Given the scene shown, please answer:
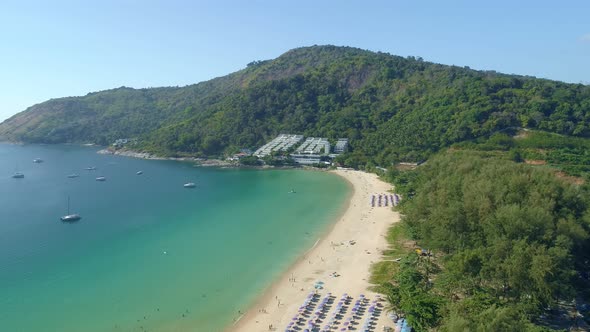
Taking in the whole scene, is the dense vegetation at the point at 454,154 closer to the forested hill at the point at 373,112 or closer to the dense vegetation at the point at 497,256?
the dense vegetation at the point at 497,256

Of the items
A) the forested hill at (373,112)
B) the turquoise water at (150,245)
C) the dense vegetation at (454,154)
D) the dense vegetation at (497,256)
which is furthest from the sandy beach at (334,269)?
the forested hill at (373,112)

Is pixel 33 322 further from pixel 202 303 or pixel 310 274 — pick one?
pixel 310 274

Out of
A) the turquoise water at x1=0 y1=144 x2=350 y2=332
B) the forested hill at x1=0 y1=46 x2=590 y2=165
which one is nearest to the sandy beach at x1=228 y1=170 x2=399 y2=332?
the turquoise water at x1=0 y1=144 x2=350 y2=332

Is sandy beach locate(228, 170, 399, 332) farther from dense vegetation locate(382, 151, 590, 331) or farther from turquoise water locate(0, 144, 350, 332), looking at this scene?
dense vegetation locate(382, 151, 590, 331)

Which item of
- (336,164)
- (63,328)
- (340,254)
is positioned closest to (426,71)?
(336,164)

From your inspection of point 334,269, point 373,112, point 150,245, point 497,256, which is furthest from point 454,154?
point 373,112

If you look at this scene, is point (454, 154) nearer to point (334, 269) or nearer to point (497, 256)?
point (334, 269)
